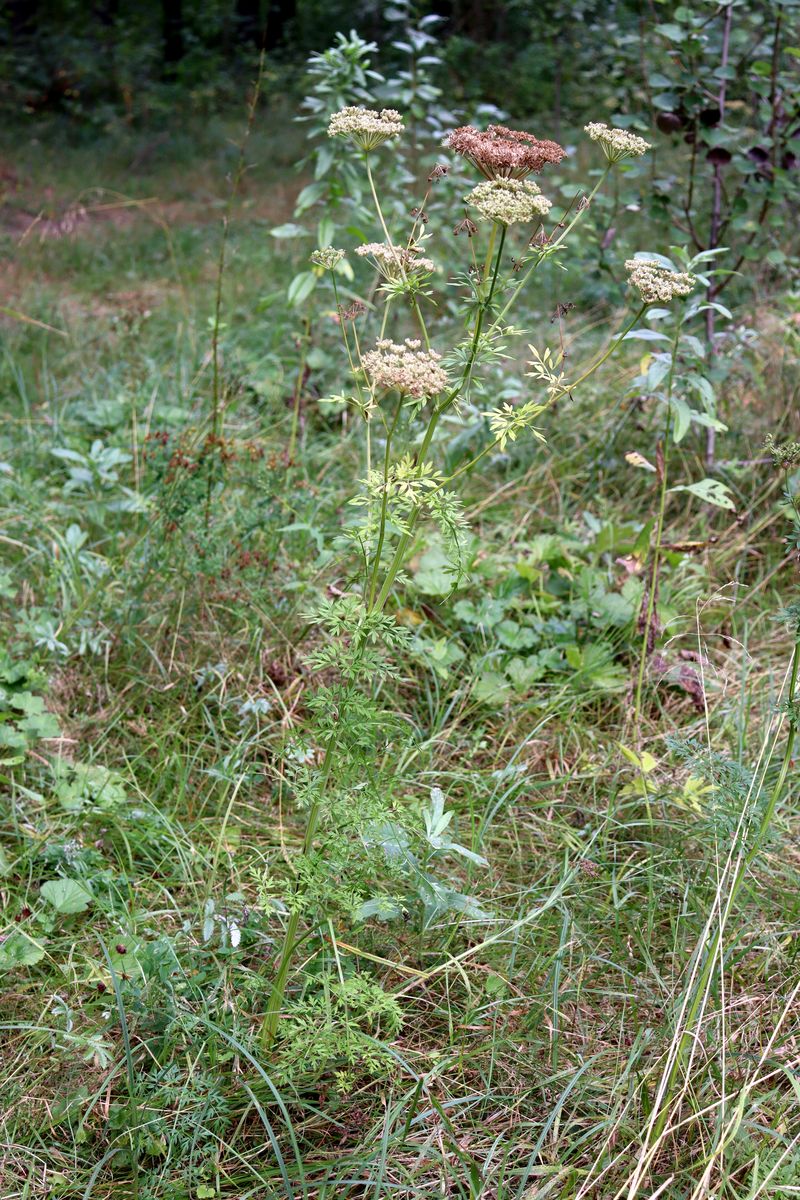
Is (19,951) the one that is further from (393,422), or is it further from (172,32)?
(172,32)

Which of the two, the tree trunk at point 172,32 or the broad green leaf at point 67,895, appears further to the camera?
the tree trunk at point 172,32

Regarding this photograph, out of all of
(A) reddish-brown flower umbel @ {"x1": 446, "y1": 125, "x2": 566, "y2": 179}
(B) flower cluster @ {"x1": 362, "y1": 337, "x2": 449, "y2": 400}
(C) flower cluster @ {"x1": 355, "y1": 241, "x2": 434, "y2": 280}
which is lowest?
(B) flower cluster @ {"x1": 362, "y1": 337, "x2": 449, "y2": 400}

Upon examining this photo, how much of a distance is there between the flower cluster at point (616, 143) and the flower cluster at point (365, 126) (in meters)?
0.33

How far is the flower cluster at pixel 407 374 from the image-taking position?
1472 mm

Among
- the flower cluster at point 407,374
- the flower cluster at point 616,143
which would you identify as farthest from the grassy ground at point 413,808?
the flower cluster at point 616,143

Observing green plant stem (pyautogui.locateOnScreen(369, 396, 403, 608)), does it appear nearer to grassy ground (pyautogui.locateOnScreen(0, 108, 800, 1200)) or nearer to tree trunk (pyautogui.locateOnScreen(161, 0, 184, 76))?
grassy ground (pyautogui.locateOnScreen(0, 108, 800, 1200))

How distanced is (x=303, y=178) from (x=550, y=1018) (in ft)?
27.7

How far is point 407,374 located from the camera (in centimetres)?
148

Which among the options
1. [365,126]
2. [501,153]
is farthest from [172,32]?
[501,153]

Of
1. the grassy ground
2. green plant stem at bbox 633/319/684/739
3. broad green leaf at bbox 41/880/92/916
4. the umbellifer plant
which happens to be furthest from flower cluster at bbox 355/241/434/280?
broad green leaf at bbox 41/880/92/916

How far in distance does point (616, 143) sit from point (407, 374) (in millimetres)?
563

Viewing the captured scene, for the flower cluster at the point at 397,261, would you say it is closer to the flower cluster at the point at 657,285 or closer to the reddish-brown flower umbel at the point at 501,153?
the reddish-brown flower umbel at the point at 501,153

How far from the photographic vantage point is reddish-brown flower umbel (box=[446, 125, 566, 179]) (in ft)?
5.10

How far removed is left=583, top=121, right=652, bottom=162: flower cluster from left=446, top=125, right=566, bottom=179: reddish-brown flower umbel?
117 mm
